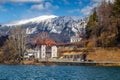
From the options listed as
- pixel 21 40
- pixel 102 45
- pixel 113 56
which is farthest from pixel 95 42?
pixel 21 40

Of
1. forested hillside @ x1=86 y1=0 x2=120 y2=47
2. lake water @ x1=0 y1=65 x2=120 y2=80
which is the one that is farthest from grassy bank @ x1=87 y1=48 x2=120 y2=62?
lake water @ x1=0 y1=65 x2=120 y2=80

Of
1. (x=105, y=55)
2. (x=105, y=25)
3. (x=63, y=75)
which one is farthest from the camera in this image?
(x=105, y=25)

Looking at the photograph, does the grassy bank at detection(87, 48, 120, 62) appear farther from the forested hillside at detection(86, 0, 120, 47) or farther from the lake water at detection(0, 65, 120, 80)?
the lake water at detection(0, 65, 120, 80)

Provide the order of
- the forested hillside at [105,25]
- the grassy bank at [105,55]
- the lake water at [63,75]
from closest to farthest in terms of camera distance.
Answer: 1. the lake water at [63,75]
2. the grassy bank at [105,55]
3. the forested hillside at [105,25]

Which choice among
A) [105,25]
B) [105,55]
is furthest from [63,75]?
[105,25]

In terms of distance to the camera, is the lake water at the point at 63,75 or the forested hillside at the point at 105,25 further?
the forested hillside at the point at 105,25

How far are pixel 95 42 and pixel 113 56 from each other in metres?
16.7

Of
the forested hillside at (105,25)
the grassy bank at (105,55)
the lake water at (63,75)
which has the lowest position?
the lake water at (63,75)

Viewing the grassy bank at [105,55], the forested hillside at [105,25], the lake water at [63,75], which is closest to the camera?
the lake water at [63,75]

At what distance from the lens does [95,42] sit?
5920 inches

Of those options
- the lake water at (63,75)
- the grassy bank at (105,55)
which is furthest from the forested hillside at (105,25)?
the lake water at (63,75)

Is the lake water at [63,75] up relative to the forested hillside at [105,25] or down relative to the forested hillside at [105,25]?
down

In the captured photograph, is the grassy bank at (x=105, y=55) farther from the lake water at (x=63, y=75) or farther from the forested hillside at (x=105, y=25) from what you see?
the lake water at (x=63, y=75)

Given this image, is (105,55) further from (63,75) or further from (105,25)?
(63,75)
